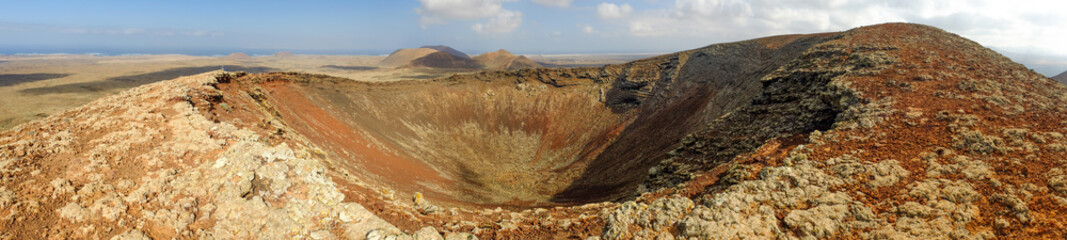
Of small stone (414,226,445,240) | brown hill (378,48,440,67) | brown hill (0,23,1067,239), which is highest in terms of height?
brown hill (378,48,440,67)

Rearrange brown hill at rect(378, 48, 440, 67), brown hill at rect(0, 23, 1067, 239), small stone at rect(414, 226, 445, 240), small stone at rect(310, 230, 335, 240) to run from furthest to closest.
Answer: brown hill at rect(378, 48, 440, 67)
small stone at rect(414, 226, 445, 240)
small stone at rect(310, 230, 335, 240)
brown hill at rect(0, 23, 1067, 239)

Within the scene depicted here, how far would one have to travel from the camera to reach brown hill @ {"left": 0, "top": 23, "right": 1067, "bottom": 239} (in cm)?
709

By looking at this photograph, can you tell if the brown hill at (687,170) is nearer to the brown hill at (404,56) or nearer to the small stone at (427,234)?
the small stone at (427,234)

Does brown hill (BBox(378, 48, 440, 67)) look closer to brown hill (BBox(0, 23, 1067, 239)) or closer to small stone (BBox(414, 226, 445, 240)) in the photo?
brown hill (BBox(0, 23, 1067, 239))

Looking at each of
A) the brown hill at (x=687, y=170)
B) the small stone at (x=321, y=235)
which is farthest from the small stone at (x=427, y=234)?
the small stone at (x=321, y=235)

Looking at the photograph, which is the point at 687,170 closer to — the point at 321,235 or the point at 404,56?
the point at 321,235

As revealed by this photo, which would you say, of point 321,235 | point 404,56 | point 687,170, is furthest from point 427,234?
point 404,56

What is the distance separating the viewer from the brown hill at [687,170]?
709 centimetres

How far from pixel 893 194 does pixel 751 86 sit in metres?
16.0

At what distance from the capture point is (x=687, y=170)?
46.5 feet

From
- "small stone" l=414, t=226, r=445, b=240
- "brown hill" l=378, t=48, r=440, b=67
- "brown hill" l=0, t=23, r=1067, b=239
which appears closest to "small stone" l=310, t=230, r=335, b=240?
"brown hill" l=0, t=23, r=1067, b=239

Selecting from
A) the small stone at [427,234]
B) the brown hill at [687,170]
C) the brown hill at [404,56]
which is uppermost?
the brown hill at [404,56]

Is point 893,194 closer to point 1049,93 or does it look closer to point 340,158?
point 1049,93

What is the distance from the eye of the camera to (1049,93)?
12.0 meters
